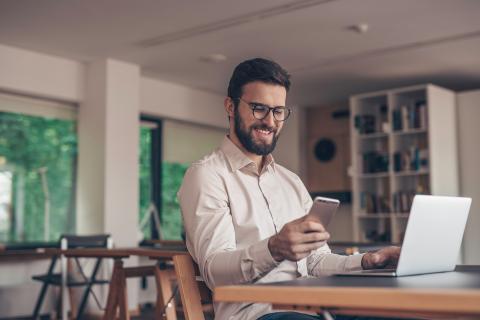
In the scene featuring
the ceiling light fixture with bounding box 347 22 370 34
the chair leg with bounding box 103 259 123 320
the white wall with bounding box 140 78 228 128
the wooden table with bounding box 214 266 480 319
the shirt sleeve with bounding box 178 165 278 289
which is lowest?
the chair leg with bounding box 103 259 123 320

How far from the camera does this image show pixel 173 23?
5.70 meters

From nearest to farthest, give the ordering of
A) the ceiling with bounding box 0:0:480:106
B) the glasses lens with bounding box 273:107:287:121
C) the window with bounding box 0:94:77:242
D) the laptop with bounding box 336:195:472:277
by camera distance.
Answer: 1. the laptop with bounding box 336:195:472:277
2. the glasses lens with bounding box 273:107:287:121
3. the ceiling with bounding box 0:0:480:106
4. the window with bounding box 0:94:77:242

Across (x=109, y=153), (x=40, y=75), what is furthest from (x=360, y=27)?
(x=40, y=75)

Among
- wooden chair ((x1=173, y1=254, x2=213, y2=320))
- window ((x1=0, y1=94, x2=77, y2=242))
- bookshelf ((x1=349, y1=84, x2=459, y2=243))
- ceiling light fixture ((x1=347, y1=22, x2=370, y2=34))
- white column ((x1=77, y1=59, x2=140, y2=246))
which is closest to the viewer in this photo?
wooden chair ((x1=173, y1=254, x2=213, y2=320))

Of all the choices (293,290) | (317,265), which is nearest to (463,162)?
(317,265)

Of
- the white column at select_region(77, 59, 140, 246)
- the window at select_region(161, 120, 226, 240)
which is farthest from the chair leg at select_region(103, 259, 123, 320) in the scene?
the window at select_region(161, 120, 226, 240)

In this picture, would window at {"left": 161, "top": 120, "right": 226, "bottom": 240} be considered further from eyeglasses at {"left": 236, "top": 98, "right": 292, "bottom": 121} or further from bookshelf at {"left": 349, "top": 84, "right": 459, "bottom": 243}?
eyeglasses at {"left": 236, "top": 98, "right": 292, "bottom": 121}

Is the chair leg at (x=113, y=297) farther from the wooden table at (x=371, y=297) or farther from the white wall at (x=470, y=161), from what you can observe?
the white wall at (x=470, y=161)

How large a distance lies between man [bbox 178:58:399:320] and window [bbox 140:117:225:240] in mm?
5801

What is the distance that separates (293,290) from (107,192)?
5.78m

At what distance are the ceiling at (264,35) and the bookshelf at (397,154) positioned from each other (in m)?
0.39

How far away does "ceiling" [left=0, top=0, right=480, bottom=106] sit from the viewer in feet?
17.4

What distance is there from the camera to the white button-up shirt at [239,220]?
64.8 inches

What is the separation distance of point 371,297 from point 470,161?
23.6 ft
